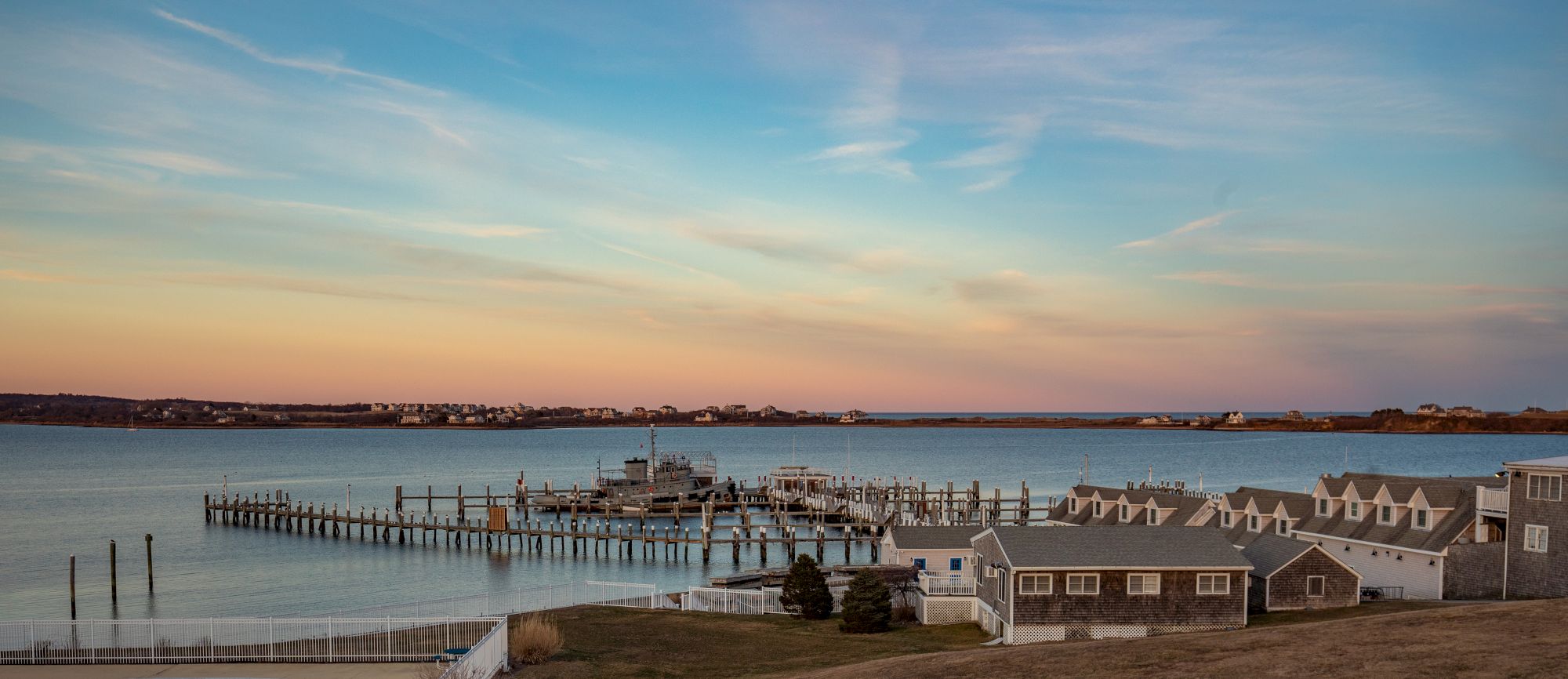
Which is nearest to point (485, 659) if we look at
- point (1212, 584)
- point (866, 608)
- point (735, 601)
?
point (866, 608)

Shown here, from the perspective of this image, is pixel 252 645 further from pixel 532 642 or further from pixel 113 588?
pixel 113 588

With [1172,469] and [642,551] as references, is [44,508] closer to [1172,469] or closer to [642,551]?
[642,551]

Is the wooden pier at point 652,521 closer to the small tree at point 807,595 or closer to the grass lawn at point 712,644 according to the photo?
the small tree at point 807,595

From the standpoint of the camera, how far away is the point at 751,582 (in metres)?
49.7

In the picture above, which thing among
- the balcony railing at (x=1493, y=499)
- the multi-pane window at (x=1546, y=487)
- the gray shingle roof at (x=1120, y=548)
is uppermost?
the multi-pane window at (x=1546, y=487)

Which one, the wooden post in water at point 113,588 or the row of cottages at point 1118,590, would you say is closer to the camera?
the row of cottages at point 1118,590

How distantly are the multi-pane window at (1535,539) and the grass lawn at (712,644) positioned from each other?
731 inches

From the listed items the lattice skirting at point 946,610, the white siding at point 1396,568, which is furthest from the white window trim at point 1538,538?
the lattice skirting at point 946,610

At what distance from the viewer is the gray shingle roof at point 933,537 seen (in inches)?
1791

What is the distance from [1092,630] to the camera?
32.5 m

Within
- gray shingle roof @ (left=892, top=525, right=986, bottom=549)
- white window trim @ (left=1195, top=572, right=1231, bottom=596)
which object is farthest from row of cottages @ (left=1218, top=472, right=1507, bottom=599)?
gray shingle roof @ (left=892, top=525, right=986, bottom=549)

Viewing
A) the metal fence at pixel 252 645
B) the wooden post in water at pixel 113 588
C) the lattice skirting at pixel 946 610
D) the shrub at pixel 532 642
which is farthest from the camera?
the wooden post in water at pixel 113 588

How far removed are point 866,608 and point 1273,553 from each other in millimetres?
14437

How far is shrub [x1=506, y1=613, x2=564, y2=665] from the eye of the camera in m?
25.9
